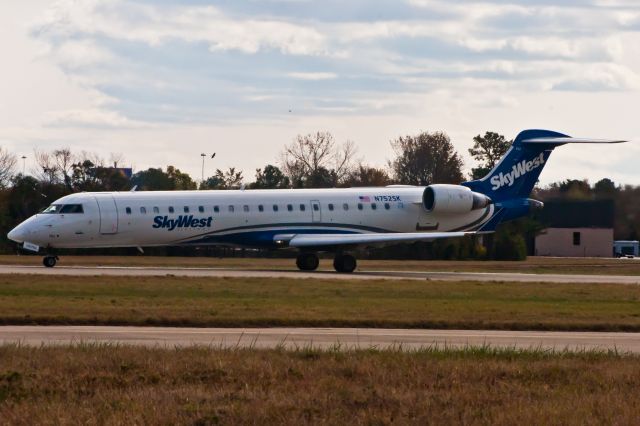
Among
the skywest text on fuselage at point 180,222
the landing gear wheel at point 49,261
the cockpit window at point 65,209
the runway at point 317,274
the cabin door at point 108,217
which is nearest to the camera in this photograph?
the runway at point 317,274

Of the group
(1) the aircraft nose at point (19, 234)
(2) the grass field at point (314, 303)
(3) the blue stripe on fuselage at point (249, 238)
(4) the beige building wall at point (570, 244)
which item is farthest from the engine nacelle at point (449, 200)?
(4) the beige building wall at point (570, 244)

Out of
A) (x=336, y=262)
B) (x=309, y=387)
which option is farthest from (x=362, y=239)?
(x=309, y=387)

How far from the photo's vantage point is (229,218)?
45.0m

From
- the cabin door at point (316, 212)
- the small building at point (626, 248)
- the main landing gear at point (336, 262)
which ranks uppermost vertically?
the cabin door at point (316, 212)

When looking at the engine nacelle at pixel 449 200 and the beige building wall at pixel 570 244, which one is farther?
the beige building wall at pixel 570 244

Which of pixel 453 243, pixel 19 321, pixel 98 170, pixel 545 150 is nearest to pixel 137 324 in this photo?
pixel 19 321

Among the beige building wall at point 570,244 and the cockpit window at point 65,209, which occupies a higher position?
the cockpit window at point 65,209

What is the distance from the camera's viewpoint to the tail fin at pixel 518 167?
50.3 meters

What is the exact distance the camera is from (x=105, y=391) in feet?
44.1

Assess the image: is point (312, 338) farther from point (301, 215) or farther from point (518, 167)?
point (518, 167)

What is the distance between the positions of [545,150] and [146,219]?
17938 mm

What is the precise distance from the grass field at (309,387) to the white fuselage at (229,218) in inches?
1039

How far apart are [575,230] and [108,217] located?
54083mm

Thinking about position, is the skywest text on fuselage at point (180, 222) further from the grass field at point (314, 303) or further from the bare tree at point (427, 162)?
the bare tree at point (427, 162)
